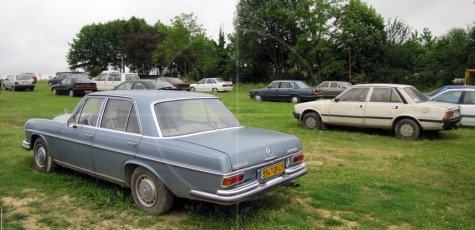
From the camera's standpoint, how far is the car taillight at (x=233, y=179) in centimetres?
333

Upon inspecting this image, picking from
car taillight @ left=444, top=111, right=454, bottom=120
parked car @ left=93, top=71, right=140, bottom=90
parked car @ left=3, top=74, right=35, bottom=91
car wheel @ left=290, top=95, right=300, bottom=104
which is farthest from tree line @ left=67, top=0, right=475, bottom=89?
car taillight @ left=444, top=111, right=454, bottom=120

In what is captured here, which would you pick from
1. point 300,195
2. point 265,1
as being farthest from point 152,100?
point 265,1

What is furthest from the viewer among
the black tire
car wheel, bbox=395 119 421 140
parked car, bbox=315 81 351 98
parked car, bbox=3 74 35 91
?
parked car, bbox=3 74 35 91

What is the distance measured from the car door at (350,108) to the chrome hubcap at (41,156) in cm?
769

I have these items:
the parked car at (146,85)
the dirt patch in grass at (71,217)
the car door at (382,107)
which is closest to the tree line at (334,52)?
the parked car at (146,85)

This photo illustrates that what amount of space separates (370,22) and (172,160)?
36.6 meters

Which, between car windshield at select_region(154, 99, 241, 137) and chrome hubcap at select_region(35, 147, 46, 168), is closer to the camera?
car windshield at select_region(154, 99, 241, 137)

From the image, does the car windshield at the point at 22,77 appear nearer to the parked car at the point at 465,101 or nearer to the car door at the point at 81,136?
the car door at the point at 81,136

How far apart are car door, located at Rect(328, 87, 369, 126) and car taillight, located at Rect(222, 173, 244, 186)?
7012 millimetres

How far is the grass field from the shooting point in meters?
3.78

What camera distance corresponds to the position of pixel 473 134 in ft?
31.9

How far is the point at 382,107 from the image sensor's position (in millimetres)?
9219

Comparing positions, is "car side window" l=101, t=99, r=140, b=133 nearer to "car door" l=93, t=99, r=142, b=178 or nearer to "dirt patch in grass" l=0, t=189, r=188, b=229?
"car door" l=93, t=99, r=142, b=178

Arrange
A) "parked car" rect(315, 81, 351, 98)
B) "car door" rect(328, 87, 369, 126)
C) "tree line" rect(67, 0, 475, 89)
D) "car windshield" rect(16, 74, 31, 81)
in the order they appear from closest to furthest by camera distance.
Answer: "car door" rect(328, 87, 369, 126) < "parked car" rect(315, 81, 351, 98) < "tree line" rect(67, 0, 475, 89) < "car windshield" rect(16, 74, 31, 81)
